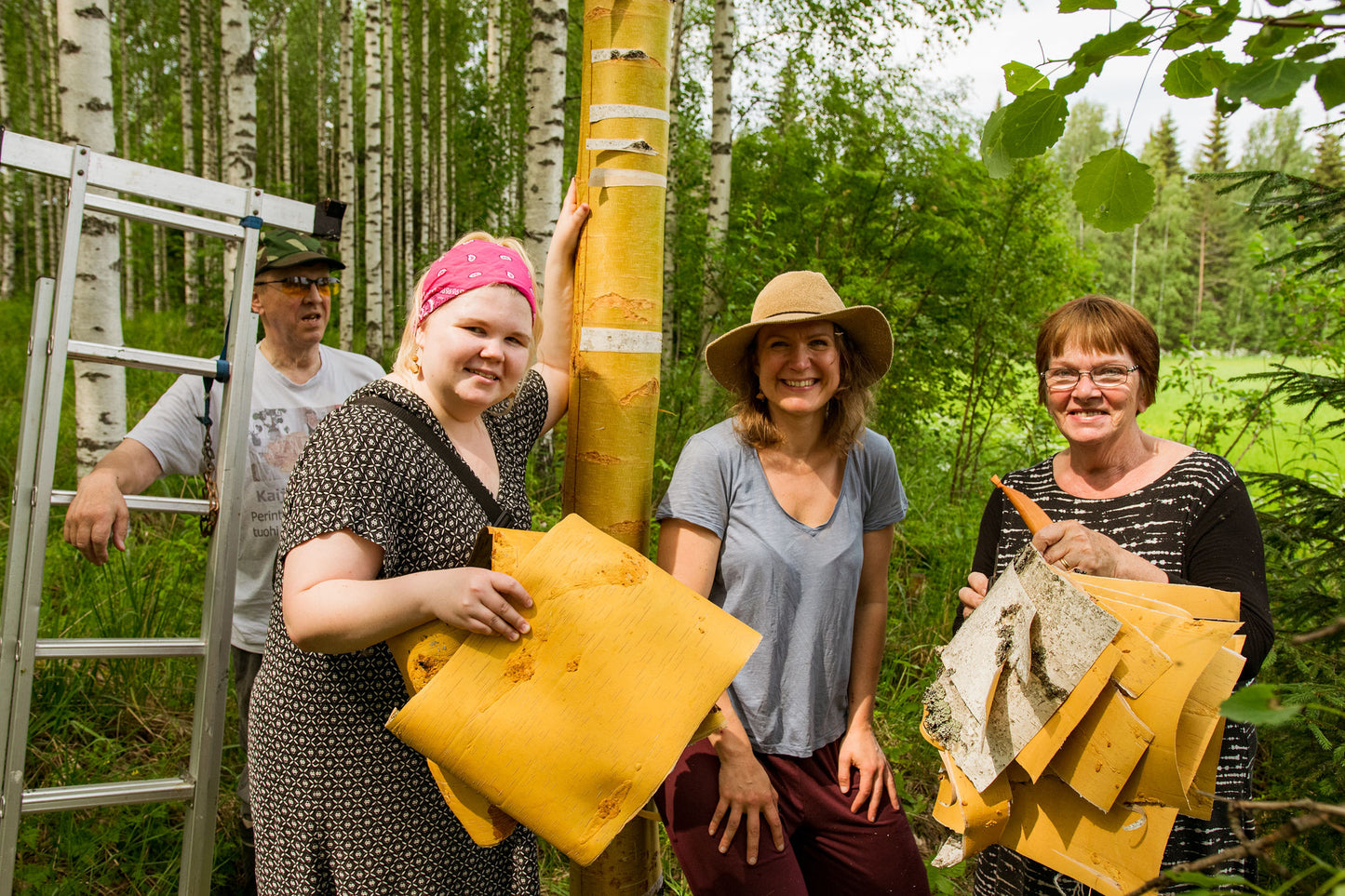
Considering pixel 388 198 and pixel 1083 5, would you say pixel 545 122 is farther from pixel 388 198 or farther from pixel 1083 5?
pixel 388 198

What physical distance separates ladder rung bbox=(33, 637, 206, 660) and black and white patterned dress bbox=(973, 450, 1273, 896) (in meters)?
2.36

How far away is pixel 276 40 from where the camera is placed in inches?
854

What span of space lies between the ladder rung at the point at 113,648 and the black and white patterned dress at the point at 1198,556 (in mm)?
2359

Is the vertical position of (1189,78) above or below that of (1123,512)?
above

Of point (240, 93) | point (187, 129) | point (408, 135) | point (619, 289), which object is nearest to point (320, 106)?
point (187, 129)

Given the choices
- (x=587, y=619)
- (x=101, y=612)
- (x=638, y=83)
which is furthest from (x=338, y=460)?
(x=101, y=612)

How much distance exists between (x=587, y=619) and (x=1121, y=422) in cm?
148

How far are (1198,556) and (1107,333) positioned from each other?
0.59 meters

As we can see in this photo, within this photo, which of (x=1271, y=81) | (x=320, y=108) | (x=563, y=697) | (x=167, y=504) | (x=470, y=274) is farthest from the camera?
(x=320, y=108)

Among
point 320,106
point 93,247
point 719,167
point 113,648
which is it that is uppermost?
point 320,106

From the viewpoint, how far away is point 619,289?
191 centimetres

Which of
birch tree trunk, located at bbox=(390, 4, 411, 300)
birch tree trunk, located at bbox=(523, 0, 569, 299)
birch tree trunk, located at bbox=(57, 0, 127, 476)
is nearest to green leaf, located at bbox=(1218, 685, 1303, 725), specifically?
birch tree trunk, located at bbox=(57, 0, 127, 476)

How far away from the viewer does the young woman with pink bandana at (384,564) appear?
151 cm

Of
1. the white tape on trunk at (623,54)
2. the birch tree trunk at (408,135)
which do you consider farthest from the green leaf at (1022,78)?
the birch tree trunk at (408,135)
